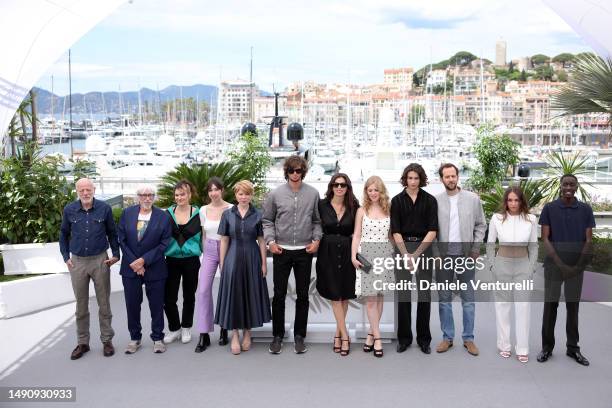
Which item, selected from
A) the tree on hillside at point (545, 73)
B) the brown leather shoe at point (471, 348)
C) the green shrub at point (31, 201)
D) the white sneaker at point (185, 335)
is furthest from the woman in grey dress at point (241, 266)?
the tree on hillside at point (545, 73)

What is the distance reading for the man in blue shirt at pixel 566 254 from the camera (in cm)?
444

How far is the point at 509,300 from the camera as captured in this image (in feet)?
14.8

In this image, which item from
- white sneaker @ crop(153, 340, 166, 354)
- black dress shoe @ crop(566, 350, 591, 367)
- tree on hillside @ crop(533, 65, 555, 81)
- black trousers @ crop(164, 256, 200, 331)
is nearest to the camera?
black dress shoe @ crop(566, 350, 591, 367)

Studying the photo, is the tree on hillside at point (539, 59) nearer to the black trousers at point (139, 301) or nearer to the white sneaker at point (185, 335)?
the white sneaker at point (185, 335)

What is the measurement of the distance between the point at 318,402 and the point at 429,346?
3.92 ft

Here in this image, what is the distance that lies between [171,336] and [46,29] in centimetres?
245

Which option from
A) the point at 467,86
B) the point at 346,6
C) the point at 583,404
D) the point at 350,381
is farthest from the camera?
the point at 346,6

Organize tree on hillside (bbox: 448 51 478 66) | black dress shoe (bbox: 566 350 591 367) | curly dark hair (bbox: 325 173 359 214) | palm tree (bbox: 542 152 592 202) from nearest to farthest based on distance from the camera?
1. black dress shoe (bbox: 566 350 591 367)
2. curly dark hair (bbox: 325 173 359 214)
3. palm tree (bbox: 542 152 592 202)
4. tree on hillside (bbox: 448 51 478 66)

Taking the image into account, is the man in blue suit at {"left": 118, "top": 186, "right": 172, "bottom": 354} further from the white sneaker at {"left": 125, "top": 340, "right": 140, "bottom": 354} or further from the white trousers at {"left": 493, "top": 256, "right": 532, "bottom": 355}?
the white trousers at {"left": 493, "top": 256, "right": 532, "bottom": 355}

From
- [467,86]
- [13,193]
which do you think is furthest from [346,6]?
[13,193]

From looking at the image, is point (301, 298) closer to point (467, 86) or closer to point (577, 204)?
point (577, 204)

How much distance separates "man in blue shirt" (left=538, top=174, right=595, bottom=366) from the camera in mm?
4438

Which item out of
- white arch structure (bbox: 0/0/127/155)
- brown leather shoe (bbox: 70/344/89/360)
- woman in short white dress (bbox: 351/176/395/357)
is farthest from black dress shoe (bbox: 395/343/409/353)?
white arch structure (bbox: 0/0/127/155)

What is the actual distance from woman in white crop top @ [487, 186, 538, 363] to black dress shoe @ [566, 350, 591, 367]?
1.07ft
